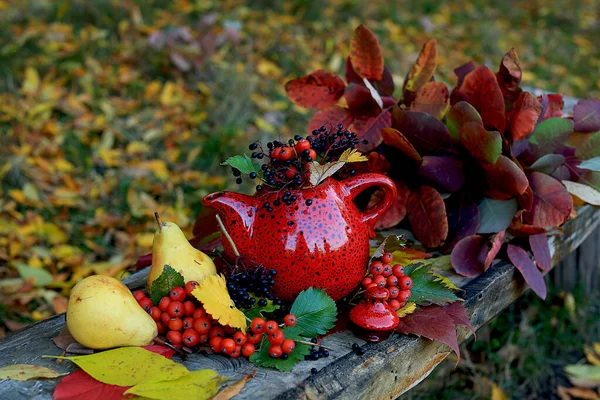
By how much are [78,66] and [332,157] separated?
2.67 m

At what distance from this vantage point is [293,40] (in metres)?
4.28

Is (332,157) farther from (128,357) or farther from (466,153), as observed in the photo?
(128,357)

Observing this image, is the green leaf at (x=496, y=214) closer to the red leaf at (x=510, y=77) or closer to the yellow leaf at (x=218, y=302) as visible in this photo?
the red leaf at (x=510, y=77)

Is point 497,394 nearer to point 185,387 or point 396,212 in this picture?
point 396,212

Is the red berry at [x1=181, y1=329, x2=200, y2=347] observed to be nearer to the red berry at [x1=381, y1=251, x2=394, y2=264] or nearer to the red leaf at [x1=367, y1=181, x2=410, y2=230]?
the red berry at [x1=381, y1=251, x2=394, y2=264]

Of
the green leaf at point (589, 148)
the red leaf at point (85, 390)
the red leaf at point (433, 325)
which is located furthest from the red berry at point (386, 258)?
the green leaf at point (589, 148)

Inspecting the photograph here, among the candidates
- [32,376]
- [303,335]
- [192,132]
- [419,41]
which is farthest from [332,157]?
[419,41]

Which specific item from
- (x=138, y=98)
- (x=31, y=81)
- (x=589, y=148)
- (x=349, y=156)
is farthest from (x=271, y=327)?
(x=31, y=81)

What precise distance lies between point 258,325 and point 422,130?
69 centimetres

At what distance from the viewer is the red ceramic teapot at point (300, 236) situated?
3.81 ft

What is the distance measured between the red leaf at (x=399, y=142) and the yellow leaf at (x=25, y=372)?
0.87 m

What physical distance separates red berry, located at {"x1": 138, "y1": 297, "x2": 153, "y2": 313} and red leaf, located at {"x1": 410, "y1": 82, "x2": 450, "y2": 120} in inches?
32.2

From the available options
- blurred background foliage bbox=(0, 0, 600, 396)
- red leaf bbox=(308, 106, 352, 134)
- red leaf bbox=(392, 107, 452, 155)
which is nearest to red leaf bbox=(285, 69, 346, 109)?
red leaf bbox=(308, 106, 352, 134)

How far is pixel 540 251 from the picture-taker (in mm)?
1499
